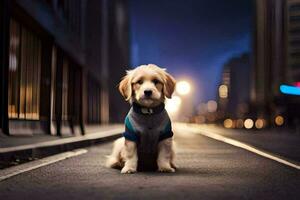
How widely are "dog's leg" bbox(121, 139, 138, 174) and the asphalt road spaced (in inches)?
5.4

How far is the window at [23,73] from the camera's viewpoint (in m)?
21.0

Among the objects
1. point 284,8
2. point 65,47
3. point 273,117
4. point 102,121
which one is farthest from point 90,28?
point 284,8

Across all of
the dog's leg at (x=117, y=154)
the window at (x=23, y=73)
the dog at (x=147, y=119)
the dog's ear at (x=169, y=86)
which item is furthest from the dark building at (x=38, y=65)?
the dog's ear at (x=169, y=86)

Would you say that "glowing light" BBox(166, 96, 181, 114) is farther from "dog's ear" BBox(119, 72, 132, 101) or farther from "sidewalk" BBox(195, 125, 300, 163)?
"dog's ear" BBox(119, 72, 132, 101)

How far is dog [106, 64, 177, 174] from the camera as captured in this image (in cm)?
756

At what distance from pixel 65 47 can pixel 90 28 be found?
85.3 ft

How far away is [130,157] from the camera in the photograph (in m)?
7.84

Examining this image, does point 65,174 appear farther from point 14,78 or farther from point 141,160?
point 14,78

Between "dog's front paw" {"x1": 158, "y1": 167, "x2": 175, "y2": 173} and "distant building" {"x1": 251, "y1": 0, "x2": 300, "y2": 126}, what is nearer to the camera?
"dog's front paw" {"x1": 158, "y1": 167, "x2": 175, "y2": 173}

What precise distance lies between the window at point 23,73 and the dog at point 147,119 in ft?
43.3

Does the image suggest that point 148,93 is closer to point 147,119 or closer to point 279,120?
point 147,119

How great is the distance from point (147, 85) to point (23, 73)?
16075 mm

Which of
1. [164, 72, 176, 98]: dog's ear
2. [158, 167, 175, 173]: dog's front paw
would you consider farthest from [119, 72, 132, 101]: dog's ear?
→ [158, 167, 175, 173]: dog's front paw

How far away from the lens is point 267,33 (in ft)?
619
